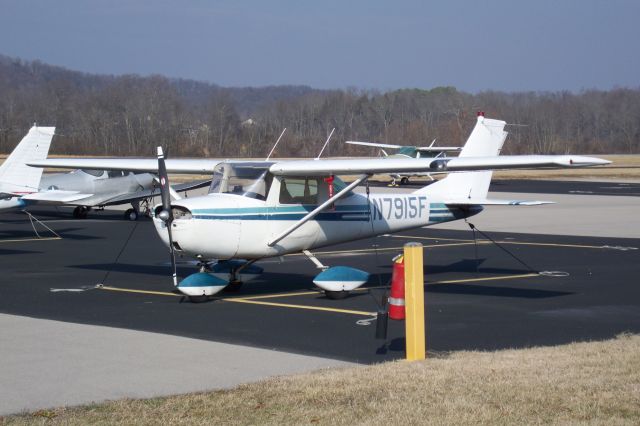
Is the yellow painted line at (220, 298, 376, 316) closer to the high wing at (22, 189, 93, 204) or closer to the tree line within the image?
the high wing at (22, 189, 93, 204)

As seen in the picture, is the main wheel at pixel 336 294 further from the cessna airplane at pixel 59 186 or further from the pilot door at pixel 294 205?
the cessna airplane at pixel 59 186

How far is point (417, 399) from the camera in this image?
6945 millimetres

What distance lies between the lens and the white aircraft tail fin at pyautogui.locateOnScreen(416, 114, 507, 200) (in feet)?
51.4

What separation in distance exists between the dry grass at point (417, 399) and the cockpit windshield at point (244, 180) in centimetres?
535

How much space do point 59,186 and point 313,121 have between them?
94748mm

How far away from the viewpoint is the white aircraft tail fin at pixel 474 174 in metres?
15.7

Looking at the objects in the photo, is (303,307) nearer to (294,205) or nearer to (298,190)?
(294,205)

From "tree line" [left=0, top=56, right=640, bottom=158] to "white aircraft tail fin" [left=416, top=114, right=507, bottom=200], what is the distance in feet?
241

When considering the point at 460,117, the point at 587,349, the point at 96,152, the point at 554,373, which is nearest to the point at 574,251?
the point at 587,349

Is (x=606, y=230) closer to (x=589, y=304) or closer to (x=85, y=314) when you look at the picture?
(x=589, y=304)

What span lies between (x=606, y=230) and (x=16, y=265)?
1429 cm

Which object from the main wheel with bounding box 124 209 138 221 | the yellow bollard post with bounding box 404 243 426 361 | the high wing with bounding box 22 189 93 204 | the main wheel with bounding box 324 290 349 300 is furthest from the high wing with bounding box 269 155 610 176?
the main wheel with bounding box 124 209 138 221

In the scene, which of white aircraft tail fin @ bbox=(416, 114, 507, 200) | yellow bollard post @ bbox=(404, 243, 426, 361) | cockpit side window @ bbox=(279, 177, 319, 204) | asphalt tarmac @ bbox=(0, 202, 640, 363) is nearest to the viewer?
yellow bollard post @ bbox=(404, 243, 426, 361)

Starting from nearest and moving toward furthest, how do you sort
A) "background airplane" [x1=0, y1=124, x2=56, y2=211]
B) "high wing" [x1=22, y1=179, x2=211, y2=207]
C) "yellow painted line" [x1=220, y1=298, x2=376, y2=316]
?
"yellow painted line" [x1=220, y1=298, x2=376, y2=316]
"background airplane" [x1=0, y1=124, x2=56, y2=211]
"high wing" [x1=22, y1=179, x2=211, y2=207]
